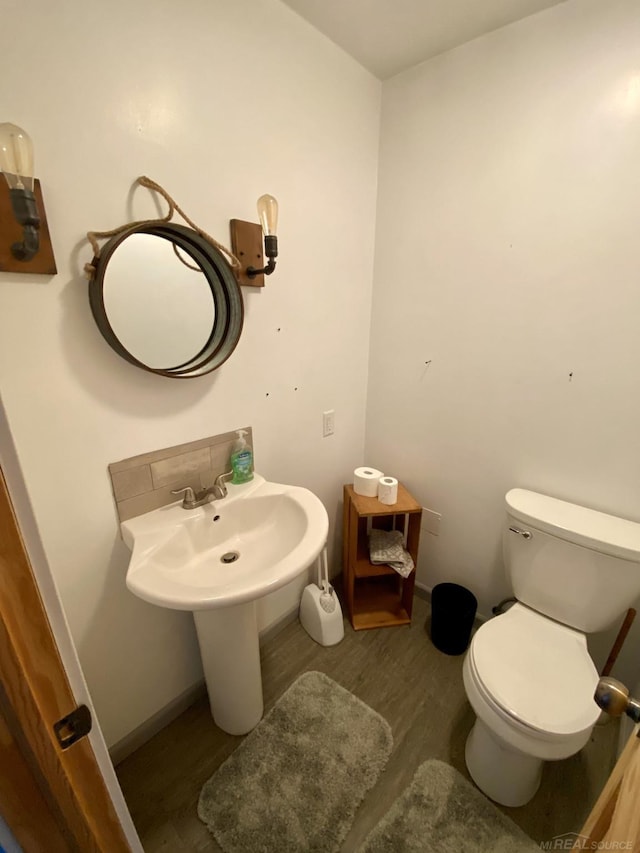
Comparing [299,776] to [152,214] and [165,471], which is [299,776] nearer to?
[165,471]

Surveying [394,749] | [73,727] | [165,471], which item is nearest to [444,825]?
[394,749]

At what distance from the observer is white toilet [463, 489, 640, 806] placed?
94 cm

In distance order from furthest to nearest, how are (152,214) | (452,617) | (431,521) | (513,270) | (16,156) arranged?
1. (431,521)
2. (452,617)
3. (513,270)
4. (152,214)
5. (16,156)

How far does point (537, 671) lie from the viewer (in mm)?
1055

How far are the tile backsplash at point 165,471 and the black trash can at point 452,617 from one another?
1161 millimetres

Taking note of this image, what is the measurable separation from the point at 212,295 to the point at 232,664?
1212 millimetres

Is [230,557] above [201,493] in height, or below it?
below

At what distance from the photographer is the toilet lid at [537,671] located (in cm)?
93

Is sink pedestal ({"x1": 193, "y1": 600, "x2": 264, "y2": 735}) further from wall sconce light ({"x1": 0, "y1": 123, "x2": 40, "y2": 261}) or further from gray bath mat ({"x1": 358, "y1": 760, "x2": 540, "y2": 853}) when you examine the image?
wall sconce light ({"x1": 0, "y1": 123, "x2": 40, "y2": 261})

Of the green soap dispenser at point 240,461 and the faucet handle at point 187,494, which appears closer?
the faucet handle at point 187,494

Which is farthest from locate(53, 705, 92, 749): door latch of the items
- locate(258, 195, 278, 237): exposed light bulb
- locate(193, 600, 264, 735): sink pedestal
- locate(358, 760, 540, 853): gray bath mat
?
locate(258, 195, 278, 237): exposed light bulb

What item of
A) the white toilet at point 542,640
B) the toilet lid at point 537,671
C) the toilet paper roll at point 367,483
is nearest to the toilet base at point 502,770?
the white toilet at point 542,640

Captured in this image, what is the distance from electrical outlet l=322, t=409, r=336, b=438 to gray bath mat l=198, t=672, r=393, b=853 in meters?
1.07

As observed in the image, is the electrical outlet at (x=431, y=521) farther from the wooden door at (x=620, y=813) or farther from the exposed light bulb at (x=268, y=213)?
the exposed light bulb at (x=268, y=213)
